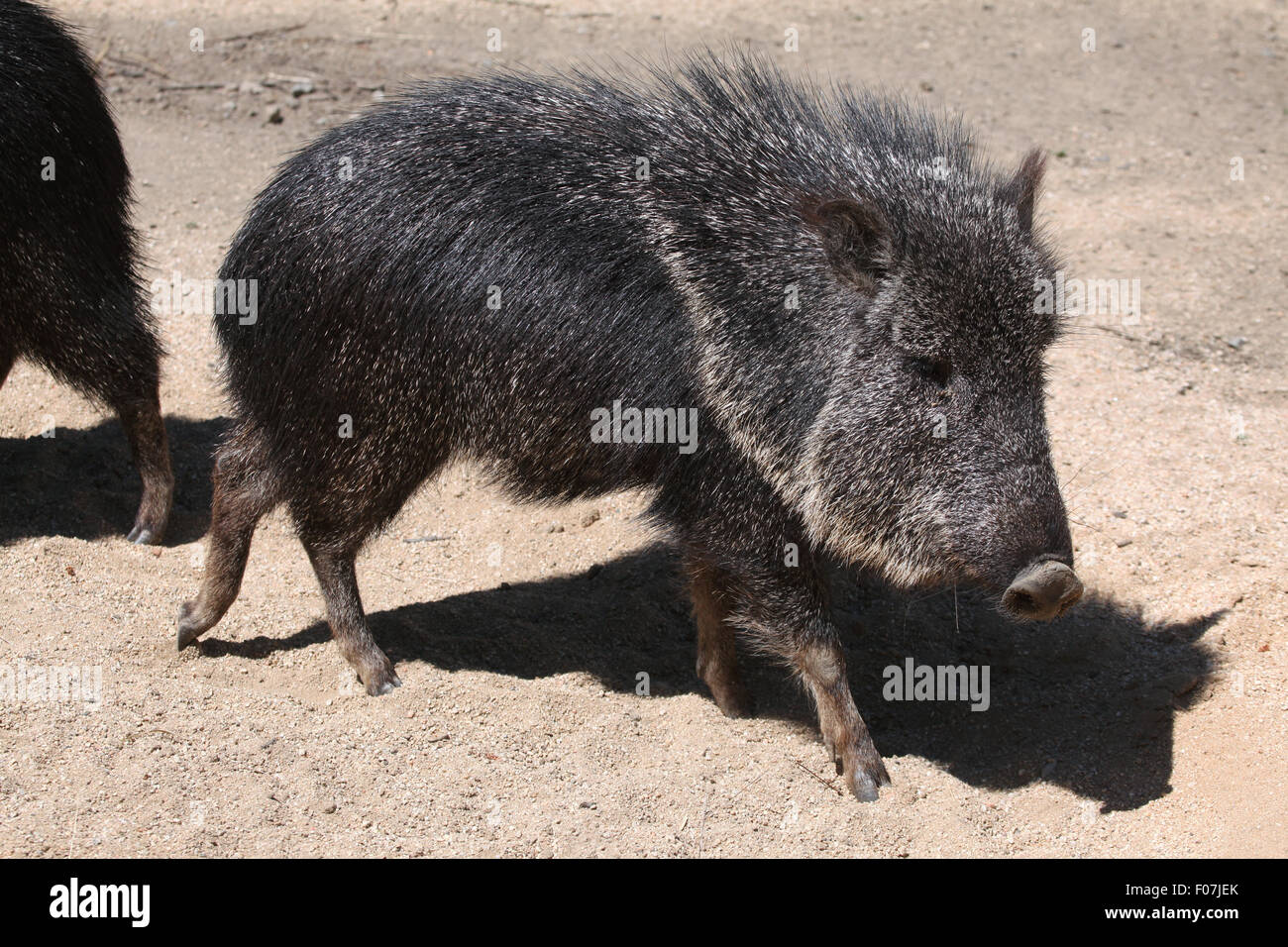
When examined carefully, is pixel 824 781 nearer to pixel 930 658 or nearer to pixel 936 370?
pixel 930 658

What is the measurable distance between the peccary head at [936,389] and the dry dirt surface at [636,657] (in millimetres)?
847

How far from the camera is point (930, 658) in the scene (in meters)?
5.19

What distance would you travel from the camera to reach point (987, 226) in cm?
398

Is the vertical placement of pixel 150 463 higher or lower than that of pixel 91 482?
higher

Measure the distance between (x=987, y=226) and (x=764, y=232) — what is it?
687 millimetres

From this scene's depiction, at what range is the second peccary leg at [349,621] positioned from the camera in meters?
4.59

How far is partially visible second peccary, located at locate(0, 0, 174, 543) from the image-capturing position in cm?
491

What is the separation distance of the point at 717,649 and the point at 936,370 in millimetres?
1425

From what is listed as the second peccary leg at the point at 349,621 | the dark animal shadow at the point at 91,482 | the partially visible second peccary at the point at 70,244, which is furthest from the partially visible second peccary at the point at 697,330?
the dark animal shadow at the point at 91,482

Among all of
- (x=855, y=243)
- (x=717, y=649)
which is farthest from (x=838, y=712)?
(x=855, y=243)

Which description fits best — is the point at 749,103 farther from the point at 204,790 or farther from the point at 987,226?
the point at 204,790

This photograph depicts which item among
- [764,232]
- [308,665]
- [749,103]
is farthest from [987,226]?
[308,665]

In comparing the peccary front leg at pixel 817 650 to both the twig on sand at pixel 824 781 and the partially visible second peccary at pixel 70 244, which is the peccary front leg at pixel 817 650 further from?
the partially visible second peccary at pixel 70 244

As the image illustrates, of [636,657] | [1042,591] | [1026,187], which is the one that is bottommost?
[636,657]
